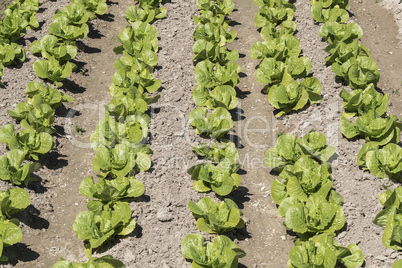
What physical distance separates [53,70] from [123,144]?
2373mm

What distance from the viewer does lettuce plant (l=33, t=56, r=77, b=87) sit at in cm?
948

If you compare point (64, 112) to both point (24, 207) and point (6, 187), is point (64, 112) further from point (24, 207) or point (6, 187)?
point (24, 207)

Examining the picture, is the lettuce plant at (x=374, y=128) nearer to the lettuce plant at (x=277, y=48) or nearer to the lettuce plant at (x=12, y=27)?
the lettuce plant at (x=277, y=48)

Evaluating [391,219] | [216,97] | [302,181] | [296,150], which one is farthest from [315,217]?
[216,97]

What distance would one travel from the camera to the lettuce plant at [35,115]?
8477mm

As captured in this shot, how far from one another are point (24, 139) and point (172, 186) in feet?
7.44

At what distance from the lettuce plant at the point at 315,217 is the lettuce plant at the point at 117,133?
2610 millimetres

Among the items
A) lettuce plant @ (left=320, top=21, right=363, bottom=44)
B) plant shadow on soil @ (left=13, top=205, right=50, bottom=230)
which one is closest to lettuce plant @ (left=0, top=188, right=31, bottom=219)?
plant shadow on soil @ (left=13, top=205, right=50, bottom=230)

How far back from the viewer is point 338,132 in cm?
841

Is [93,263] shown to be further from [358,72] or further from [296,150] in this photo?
[358,72]

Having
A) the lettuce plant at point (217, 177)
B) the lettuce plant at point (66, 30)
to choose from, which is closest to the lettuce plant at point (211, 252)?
the lettuce plant at point (217, 177)

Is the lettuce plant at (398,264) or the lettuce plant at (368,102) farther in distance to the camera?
the lettuce plant at (368,102)

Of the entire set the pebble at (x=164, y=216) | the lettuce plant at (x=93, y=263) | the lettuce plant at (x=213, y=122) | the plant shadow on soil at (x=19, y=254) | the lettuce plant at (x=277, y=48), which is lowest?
the plant shadow on soil at (x=19, y=254)

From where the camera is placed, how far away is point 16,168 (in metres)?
7.59
